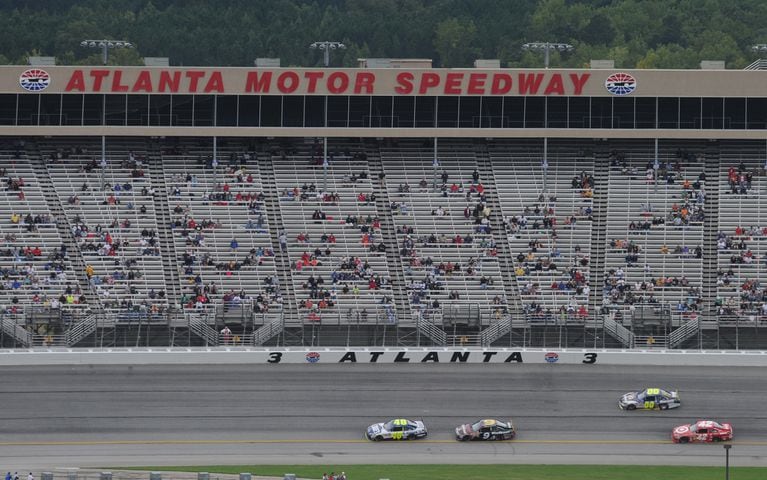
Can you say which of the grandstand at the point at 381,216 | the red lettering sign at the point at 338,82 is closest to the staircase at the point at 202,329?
the grandstand at the point at 381,216

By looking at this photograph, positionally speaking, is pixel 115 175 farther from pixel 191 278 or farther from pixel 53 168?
pixel 191 278

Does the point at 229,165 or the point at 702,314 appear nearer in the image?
the point at 702,314

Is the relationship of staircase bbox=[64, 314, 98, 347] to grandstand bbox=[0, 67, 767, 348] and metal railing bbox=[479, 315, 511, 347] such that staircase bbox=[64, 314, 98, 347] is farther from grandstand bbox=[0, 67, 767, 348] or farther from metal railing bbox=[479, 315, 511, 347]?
metal railing bbox=[479, 315, 511, 347]

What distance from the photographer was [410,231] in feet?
308

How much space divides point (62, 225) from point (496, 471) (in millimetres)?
28789

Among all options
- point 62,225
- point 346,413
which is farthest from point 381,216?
point 62,225

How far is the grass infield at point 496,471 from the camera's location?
75.4 meters

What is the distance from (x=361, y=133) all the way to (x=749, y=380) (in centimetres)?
2461

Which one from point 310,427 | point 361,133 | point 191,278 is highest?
point 361,133

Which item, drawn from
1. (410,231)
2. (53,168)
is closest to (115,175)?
(53,168)

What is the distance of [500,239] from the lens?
9350cm

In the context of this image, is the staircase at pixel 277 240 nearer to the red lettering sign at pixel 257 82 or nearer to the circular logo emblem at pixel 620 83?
the red lettering sign at pixel 257 82

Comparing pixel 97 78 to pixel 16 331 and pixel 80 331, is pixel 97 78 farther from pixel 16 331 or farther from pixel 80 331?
pixel 16 331

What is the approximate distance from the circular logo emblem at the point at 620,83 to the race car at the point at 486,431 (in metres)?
24.2
